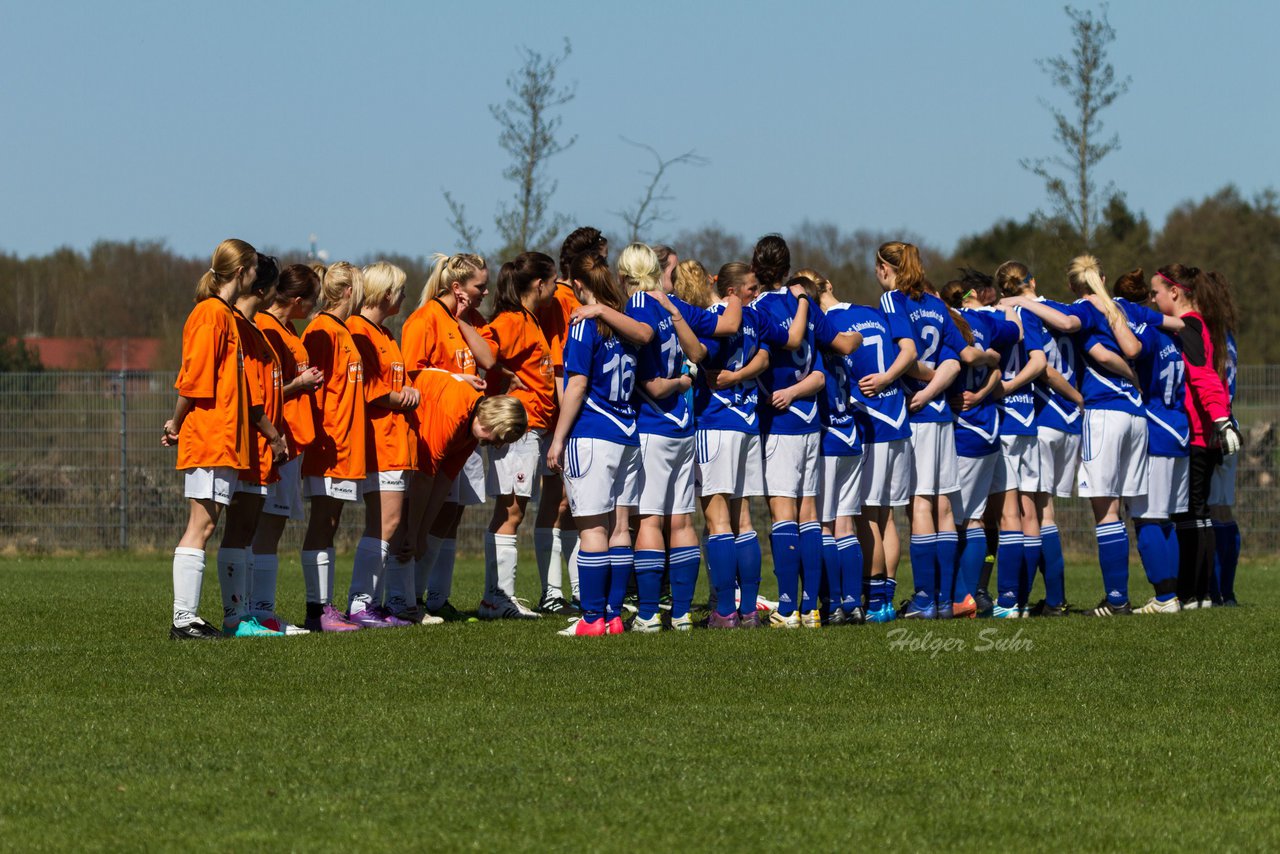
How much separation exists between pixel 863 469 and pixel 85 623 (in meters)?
4.81

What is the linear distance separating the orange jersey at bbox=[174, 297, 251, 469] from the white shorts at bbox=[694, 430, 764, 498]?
8.34 ft

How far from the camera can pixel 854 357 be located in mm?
9586

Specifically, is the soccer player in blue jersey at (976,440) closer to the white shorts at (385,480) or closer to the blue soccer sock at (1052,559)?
the blue soccer sock at (1052,559)

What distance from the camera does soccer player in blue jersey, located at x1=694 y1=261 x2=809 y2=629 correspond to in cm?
891

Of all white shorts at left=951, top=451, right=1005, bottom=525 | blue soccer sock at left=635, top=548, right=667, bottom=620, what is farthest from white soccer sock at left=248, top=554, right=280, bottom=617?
white shorts at left=951, top=451, right=1005, bottom=525

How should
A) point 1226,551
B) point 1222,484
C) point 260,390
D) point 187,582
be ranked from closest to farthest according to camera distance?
point 187,582 < point 260,390 < point 1222,484 < point 1226,551

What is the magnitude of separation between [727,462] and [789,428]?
458 millimetres

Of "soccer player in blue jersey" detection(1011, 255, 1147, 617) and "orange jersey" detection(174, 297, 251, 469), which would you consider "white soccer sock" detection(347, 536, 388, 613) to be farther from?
"soccer player in blue jersey" detection(1011, 255, 1147, 617)

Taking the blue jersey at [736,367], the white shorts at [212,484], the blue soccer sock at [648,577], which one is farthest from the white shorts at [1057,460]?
the white shorts at [212,484]

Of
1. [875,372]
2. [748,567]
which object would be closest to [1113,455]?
[875,372]

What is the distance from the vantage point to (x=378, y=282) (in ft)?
31.1

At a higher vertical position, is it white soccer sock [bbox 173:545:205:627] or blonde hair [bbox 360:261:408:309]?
blonde hair [bbox 360:261:408:309]

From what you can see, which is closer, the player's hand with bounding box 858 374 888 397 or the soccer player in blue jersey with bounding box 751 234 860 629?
the soccer player in blue jersey with bounding box 751 234 860 629

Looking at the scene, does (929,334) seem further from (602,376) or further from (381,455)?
(381,455)
